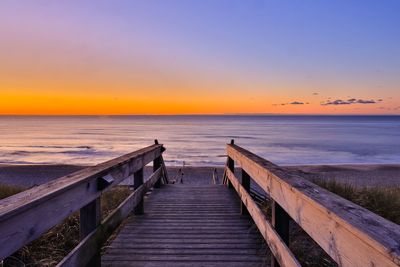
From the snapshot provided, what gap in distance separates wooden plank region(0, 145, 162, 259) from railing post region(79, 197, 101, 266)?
0.10 m

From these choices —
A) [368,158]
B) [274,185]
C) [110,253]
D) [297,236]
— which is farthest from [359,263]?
[368,158]

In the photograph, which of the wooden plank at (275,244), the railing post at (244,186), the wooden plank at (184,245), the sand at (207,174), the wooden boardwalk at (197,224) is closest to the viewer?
the wooden boardwalk at (197,224)

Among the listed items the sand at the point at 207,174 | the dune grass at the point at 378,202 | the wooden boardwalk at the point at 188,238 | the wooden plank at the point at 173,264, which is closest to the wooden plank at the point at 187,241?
the wooden boardwalk at the point at 188,238

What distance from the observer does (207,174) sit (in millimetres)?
21562

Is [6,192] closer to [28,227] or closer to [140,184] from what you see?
[140,184]

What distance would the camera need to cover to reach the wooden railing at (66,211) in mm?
1799

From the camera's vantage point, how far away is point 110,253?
406cm

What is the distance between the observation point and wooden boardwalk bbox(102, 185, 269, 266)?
3895 mm

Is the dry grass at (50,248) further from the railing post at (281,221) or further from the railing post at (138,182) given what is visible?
the railing post at (281,221)

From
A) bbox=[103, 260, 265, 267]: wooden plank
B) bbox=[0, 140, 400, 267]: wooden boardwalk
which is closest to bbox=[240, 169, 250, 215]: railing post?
bbox=[0, 140, 400, 267]: wooden boardwalk

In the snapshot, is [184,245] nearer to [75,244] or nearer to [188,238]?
[188,238]

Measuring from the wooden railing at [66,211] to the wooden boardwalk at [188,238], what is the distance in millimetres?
478

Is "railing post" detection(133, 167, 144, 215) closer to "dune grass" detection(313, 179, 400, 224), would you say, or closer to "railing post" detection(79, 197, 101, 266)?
"railing post" detection(79, 197, 101, 266)

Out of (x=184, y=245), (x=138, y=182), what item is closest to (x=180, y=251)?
(x=184, y=245)
